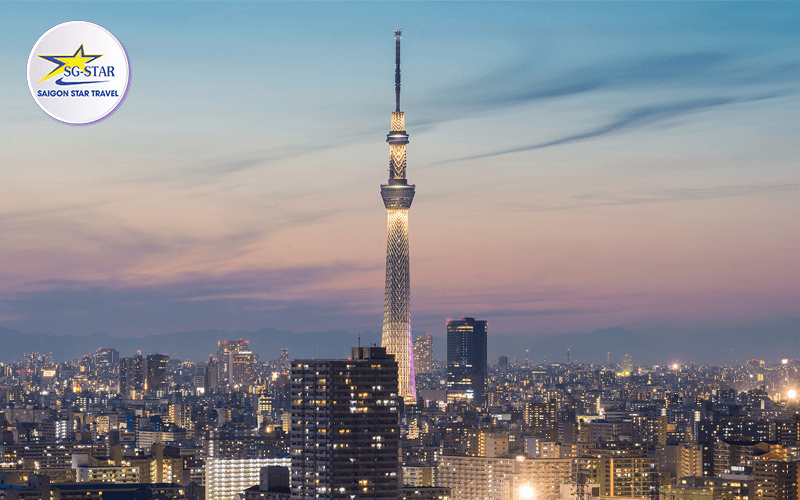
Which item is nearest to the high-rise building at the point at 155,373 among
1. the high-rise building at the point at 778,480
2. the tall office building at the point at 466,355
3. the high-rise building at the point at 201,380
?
the high-rise building at the point at 201,380

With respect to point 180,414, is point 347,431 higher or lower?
lower

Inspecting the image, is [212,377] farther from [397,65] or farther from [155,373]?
[397,65]

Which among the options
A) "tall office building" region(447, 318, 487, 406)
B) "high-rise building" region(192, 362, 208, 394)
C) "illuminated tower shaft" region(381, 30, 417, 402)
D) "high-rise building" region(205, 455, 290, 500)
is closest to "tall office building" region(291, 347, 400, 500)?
"high-rise building" region(205, 455, 290, 500)

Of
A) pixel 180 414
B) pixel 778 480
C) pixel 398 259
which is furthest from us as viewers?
pixel 180 414

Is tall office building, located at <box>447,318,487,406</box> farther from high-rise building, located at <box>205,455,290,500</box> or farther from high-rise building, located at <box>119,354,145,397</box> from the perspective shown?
high-rise building, located at <box>205,455,290,500</box>

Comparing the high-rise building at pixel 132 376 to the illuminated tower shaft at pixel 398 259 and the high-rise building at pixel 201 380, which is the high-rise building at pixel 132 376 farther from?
the illuminated tower shaft at pixel 398 259

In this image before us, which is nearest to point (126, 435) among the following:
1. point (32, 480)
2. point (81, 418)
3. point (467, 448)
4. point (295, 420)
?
point (81, 418)

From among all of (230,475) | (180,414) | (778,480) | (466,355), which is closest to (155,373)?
(466,355)
